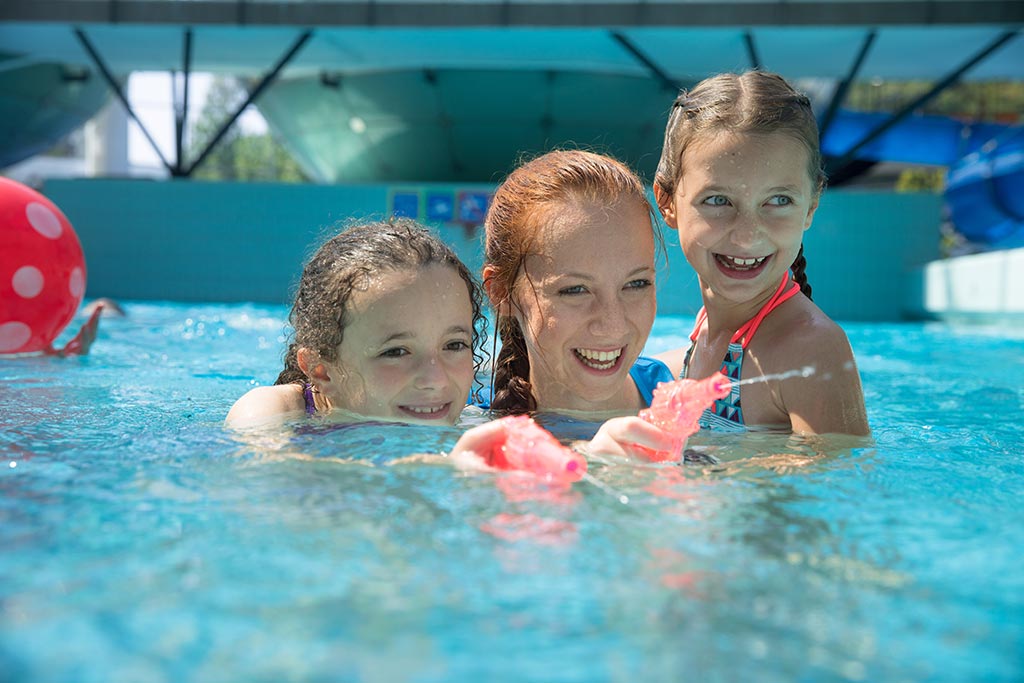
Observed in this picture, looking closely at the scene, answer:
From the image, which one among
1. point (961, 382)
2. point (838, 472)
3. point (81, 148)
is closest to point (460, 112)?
point (961, 382)

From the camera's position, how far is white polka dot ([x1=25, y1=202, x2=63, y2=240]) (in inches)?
178

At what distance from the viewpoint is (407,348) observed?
257cm

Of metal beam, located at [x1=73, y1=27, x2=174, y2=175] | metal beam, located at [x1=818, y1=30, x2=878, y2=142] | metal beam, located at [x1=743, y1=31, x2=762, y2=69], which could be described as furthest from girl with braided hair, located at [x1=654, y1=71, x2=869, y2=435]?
metal beam, located at [x1=73, y1=27, x2=174, y2=175]

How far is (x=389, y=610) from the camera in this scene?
1280 millimetres

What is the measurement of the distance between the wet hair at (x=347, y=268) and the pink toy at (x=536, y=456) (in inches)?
30.4

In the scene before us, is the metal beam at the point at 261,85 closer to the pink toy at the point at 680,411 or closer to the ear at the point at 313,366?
the ear at the point at 313,366

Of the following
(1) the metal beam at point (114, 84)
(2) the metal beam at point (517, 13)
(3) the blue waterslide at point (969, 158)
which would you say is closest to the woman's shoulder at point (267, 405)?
(2) the metal beam at point (517, 13)

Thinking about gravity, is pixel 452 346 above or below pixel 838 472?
above

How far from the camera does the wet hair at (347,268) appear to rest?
104 inches

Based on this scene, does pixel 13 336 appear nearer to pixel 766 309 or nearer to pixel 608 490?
pixel 766 309

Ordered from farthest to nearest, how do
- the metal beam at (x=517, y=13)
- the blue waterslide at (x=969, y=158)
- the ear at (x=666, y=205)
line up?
the blue waterslide at (x=969, y=158) < the metal beam at (x=517, y=13) < the ear at (x=666, y=205)

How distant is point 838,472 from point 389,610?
1.27 metres

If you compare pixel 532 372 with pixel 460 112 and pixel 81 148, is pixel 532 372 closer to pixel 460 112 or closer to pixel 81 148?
pixel 460 112

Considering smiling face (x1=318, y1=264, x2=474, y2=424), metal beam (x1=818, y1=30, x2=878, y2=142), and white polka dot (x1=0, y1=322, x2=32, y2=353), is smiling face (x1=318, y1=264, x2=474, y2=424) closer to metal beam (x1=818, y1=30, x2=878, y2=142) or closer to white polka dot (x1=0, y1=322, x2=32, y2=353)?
white polka dot (x1=0, y1=322, x2=32, y2=353)
